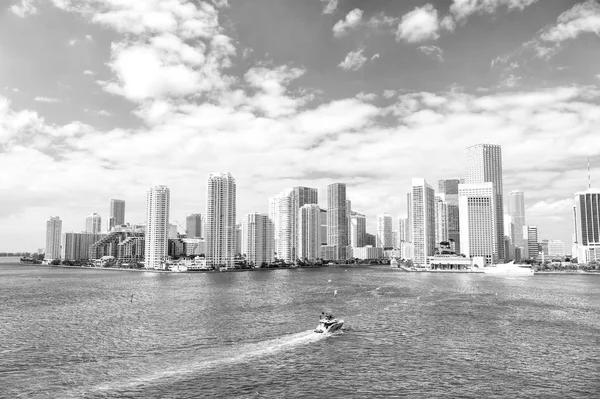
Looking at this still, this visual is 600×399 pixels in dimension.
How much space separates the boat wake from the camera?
53.4 m

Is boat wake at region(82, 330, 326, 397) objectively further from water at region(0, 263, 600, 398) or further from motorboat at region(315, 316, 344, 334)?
motorboat at region(315, 316, 344, 334)

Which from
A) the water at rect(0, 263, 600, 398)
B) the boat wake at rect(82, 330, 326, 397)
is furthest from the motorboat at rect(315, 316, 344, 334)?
the water at rect(0, 263, 600, 398)

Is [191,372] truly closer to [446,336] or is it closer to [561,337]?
[446,336]

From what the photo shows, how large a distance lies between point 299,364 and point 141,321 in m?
48.3

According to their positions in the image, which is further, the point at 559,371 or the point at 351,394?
the point at 559,371

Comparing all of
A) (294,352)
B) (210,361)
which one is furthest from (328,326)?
(210,361)

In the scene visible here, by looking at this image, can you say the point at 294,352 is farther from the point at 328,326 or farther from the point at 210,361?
the point at 328,326

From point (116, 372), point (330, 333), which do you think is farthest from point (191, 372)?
point (330, 333)

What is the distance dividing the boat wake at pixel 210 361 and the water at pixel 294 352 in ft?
0.62

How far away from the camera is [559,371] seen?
2355 inches

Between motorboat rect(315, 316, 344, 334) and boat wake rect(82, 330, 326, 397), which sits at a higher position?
motorboat rect(315, 316, 344, 334)

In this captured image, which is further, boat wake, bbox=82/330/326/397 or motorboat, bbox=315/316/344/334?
motorboat, bbox=315/316/344/334

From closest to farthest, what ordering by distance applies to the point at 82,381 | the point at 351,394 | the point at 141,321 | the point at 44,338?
1. the point at 351,394
2. the point at 82,381
3. the point at 44,338
4. the point at 141,321

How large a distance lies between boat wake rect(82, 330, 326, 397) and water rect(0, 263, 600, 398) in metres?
0.19
